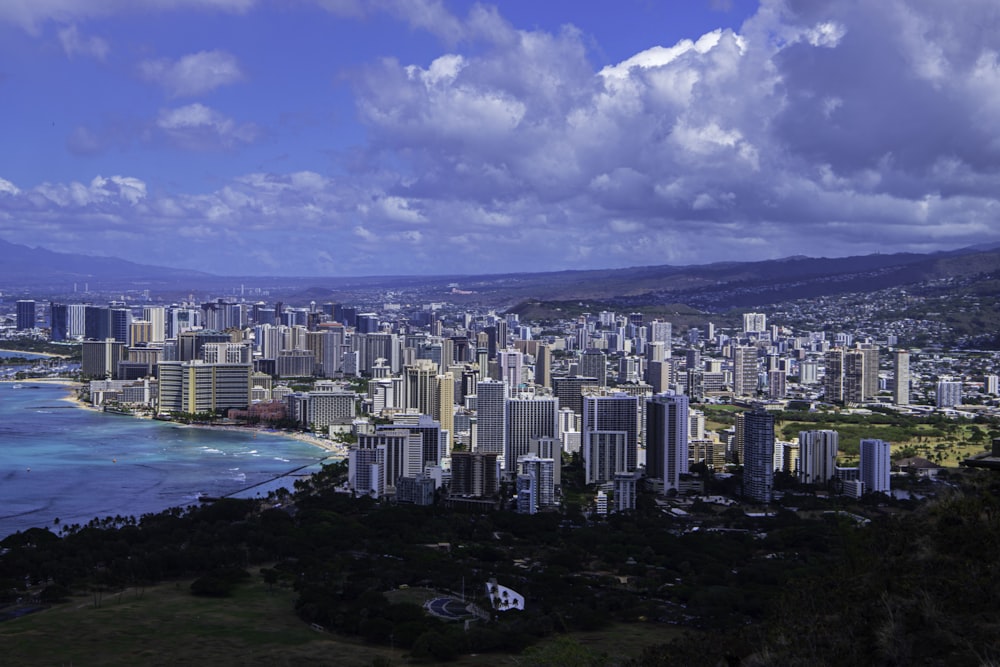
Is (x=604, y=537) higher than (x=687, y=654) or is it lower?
lower

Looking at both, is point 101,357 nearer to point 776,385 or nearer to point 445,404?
point 445,404

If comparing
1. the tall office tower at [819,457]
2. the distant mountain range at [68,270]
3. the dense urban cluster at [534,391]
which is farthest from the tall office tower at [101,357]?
the distant mountain range at [68,270]

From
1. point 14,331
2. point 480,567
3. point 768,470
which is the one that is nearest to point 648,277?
point 14,331

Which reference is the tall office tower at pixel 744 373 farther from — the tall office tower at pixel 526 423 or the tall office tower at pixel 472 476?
the tall office tower at pixel 472 476

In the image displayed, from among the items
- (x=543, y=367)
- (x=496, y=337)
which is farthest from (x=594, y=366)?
(x=496, y=337)

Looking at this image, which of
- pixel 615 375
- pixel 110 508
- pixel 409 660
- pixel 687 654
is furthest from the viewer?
pixel 615 375

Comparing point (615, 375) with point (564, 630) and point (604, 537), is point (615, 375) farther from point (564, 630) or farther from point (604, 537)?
point (564, 630)
